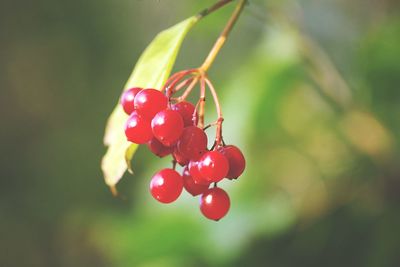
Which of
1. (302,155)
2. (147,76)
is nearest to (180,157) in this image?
(147,76)

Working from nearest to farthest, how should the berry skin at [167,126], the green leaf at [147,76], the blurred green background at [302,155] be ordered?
the berry skin at [167,126], the green leaf at [147,76], the blurred green background at [302,155]

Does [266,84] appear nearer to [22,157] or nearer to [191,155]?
[191,155]

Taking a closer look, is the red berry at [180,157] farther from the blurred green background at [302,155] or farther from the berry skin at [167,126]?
the blurred green background at [302,155]

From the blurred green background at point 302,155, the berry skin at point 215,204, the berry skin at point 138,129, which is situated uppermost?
the blurred green background at point 302,155

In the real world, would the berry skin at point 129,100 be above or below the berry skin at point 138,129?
above

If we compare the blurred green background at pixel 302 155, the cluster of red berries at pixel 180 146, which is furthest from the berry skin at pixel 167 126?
the blurred green background at pixel 302 155

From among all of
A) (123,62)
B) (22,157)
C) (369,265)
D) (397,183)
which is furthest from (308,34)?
(22,157)

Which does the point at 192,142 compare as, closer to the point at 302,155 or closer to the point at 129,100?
the point at 129,100
